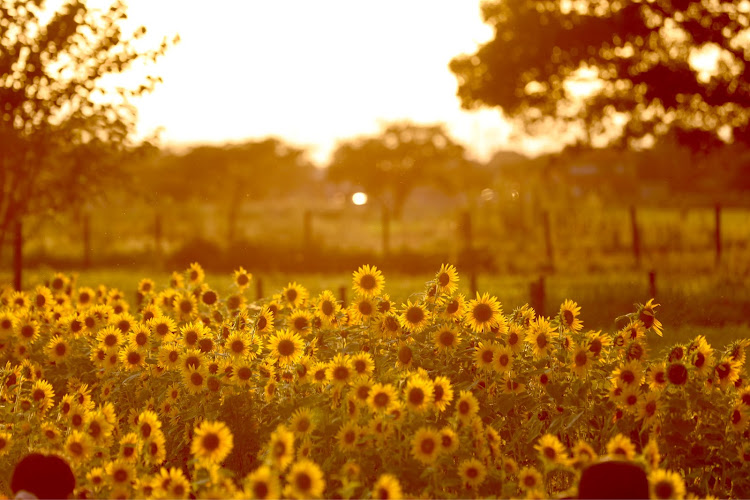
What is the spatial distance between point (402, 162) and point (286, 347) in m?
61.3

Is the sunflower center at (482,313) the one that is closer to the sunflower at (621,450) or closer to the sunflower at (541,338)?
the sunflower at (541,338)

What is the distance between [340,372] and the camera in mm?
4871

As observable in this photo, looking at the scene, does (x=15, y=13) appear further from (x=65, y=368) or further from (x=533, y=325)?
(x=533, y=325)

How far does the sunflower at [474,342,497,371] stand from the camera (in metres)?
5.18

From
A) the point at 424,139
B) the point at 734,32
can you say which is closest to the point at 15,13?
the point at 734,32

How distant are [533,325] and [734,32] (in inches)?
495

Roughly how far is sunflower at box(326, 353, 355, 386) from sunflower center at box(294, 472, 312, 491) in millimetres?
1184

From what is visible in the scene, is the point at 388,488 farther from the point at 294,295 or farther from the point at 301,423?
the point at 294,295

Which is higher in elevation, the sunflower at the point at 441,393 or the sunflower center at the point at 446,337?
the sunflower center at the point at 446,337

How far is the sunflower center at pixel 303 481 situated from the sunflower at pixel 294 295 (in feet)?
8.94

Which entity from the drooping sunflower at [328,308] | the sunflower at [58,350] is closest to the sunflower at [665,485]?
the drooping sunflower at [328,308]

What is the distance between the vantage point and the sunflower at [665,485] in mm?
3734

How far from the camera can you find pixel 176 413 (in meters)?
5.56

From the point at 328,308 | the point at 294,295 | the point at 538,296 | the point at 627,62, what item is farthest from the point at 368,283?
the point at 627,62
